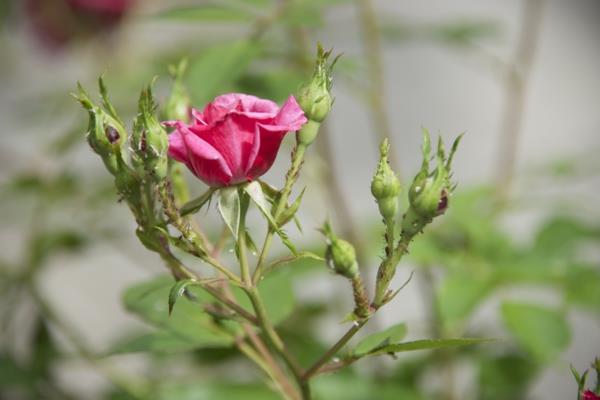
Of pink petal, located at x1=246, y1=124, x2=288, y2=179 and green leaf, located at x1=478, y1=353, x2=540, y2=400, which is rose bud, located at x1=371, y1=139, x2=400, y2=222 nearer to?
pink petal, located at x1=246, y1=124, x2=288, y2=179

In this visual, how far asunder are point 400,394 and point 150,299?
0.85 feet

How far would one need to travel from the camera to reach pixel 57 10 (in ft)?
3.60

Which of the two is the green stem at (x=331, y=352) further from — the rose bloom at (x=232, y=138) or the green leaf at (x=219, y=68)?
the green leaf at (x=219, y=68)

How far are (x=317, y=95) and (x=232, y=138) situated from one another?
0.04 m

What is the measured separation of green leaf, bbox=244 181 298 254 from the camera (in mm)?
302

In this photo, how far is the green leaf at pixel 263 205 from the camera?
0.30 metres

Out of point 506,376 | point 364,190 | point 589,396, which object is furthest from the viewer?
point 364,190

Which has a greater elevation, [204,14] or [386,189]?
[204,14]

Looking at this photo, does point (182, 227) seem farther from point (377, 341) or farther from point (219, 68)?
point (219, 68)

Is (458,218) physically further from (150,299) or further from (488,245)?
(150,299)

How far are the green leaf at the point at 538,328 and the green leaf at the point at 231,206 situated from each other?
0.96ft

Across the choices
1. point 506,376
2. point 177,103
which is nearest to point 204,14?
point 177,103

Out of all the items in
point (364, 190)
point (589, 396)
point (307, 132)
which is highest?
point (364, 190)

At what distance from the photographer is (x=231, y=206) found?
0.31 metres
